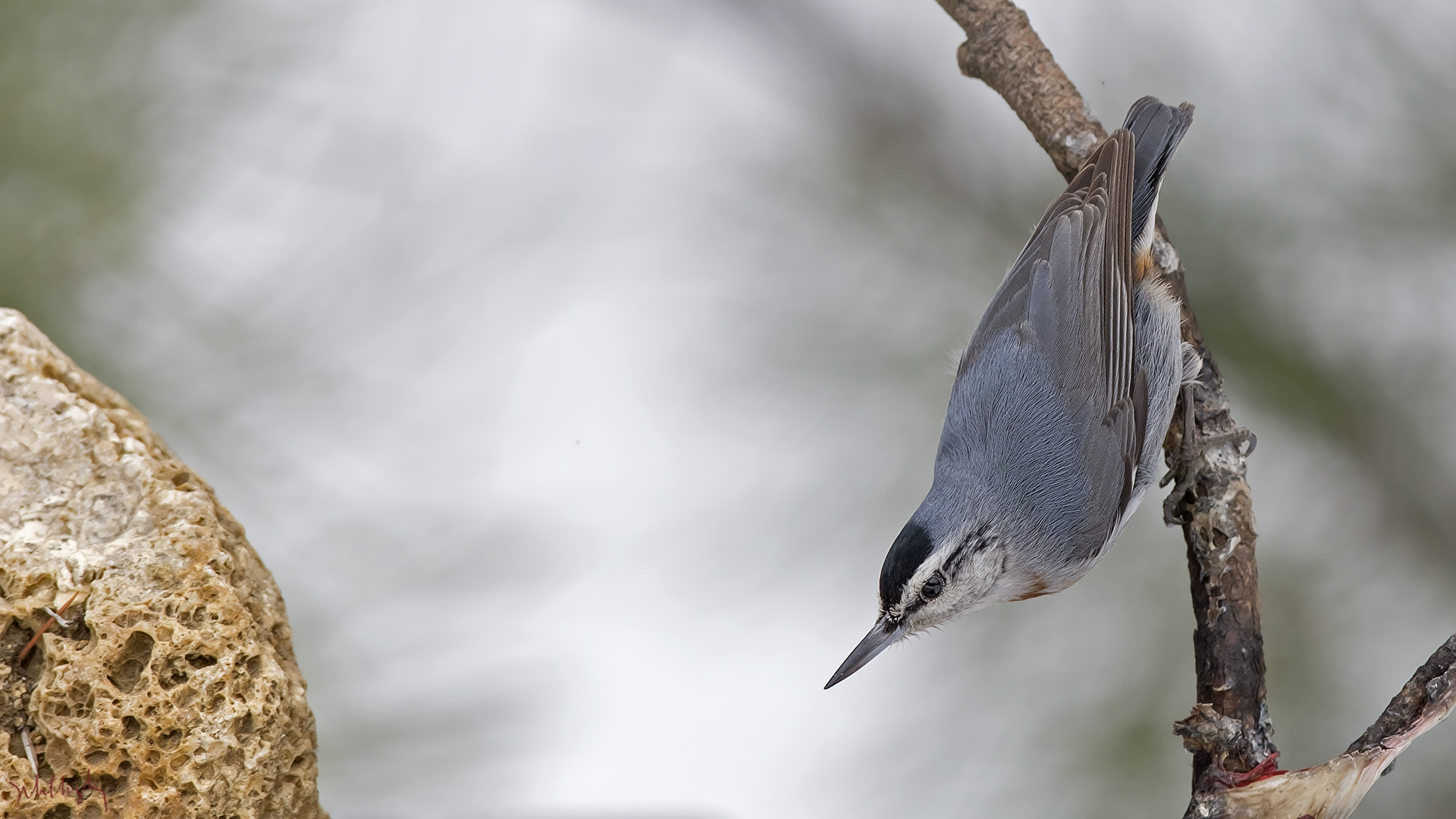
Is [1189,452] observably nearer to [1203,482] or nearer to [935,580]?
[1203,482]

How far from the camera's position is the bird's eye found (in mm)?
1317

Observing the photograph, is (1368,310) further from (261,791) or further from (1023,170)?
(261,791)

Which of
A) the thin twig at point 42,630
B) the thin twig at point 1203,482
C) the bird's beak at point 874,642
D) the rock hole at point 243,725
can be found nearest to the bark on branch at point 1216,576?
the thin twig at point 1203,482

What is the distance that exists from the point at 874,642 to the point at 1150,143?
2.47ft

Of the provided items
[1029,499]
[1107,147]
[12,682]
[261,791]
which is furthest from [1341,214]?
[12,682]

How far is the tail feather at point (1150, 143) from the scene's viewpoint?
54.4 inches

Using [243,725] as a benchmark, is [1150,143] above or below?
above

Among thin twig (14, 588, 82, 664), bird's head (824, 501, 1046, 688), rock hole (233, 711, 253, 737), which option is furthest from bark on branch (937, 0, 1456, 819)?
thin twig (14, 588, 82, 664)

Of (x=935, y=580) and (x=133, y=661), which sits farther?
(x=935, y=580)

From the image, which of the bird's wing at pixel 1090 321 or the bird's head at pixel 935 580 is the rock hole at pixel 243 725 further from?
the bird's wing at pixel 1090 321

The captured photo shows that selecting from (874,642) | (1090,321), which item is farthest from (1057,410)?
(874,642)

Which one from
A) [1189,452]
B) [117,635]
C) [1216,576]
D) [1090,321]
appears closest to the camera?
[117,635]

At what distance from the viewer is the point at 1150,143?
1397 millimetres

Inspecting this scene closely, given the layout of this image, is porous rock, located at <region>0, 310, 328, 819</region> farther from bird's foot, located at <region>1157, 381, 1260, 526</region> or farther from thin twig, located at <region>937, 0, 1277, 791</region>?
bird's foot, located at <region>1157, 381, 1260, 526</region>
